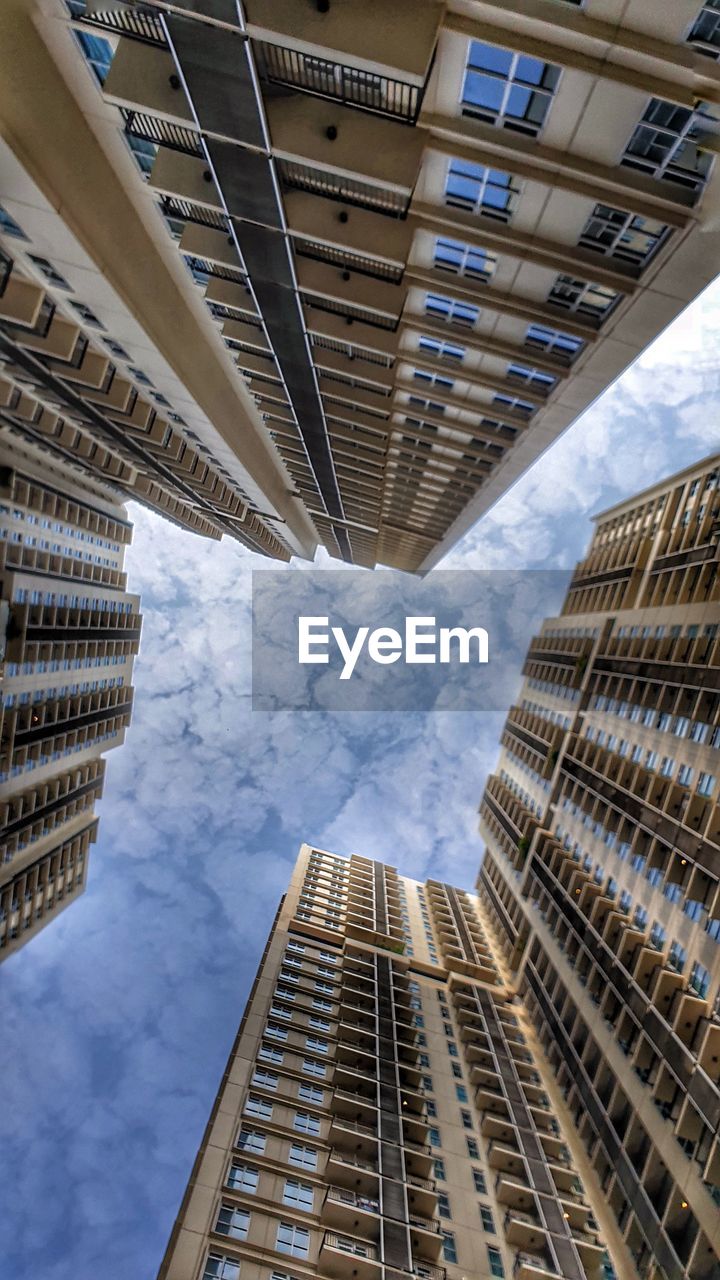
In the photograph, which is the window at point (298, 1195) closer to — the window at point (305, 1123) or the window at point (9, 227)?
the window at point (305, 1123)

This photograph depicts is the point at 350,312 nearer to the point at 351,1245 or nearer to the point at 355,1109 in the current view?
the point at 351,1245

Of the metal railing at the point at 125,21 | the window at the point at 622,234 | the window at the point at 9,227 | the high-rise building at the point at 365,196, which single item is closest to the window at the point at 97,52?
the high-rise building at the point at 365,196

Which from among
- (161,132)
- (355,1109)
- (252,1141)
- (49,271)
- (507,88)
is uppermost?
(507,88)

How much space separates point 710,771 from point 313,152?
40.5 m

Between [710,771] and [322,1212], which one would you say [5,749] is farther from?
[710,771]

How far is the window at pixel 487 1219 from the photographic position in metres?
41.2

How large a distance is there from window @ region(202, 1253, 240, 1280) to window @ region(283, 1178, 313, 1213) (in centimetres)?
493

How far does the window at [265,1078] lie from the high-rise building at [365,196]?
134 feet

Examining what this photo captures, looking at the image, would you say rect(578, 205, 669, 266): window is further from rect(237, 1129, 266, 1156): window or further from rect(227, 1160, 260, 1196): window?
rect(237, 1129, 266, 1156): window

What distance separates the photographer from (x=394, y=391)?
35.0 metres

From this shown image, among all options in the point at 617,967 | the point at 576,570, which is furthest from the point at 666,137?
the point at 576,570

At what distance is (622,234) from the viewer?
19938mm

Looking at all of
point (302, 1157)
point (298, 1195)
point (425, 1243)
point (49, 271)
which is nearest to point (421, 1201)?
point (425, 1243)

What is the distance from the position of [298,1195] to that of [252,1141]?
13.5 feet
